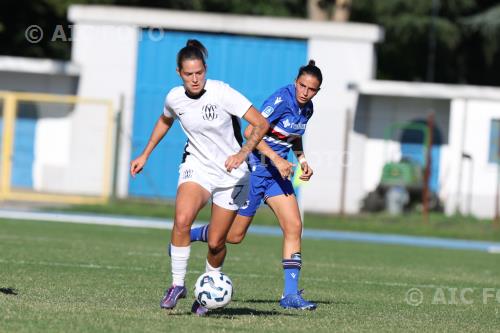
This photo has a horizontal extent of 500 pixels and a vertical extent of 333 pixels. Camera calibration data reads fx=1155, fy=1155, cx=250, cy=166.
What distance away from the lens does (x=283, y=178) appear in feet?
31.3

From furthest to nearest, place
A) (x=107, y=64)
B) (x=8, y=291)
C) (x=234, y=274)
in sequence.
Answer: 1. (x=107, y=64)
2. (x=234, y=274)
3. (x=8, y=291)

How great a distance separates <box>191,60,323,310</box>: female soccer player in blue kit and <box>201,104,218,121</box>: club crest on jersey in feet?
3.71

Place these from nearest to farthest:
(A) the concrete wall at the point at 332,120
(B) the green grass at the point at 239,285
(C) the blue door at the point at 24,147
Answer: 1. (B) the green grass at the point at 239,285
2. (C) the blue door at the point at 24,147
3. (A) the concrete wall at the point at 332,120

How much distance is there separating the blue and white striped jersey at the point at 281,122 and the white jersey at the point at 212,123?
937 mm

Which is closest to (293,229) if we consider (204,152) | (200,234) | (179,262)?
(200,234)

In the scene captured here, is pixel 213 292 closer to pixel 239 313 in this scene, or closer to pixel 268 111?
pixel 239 313

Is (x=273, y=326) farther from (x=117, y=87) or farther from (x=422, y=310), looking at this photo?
(x=117, y=87)

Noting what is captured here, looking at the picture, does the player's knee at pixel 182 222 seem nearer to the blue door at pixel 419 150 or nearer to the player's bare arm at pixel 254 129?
the player's bare arm at pixel 254 129

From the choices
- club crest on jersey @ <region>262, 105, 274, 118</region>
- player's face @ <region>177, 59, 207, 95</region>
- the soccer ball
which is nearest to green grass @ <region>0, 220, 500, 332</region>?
the soccer ball

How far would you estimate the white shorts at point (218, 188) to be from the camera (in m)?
8.66

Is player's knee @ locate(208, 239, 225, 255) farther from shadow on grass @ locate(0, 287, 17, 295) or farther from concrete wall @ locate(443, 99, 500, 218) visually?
concrete wall @ locate(443, 99, 500, 218)

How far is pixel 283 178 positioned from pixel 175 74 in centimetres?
1911

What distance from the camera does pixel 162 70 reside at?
93.4ft

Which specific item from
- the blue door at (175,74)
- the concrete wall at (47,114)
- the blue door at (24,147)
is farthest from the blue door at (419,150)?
the blue door at (24,147)
